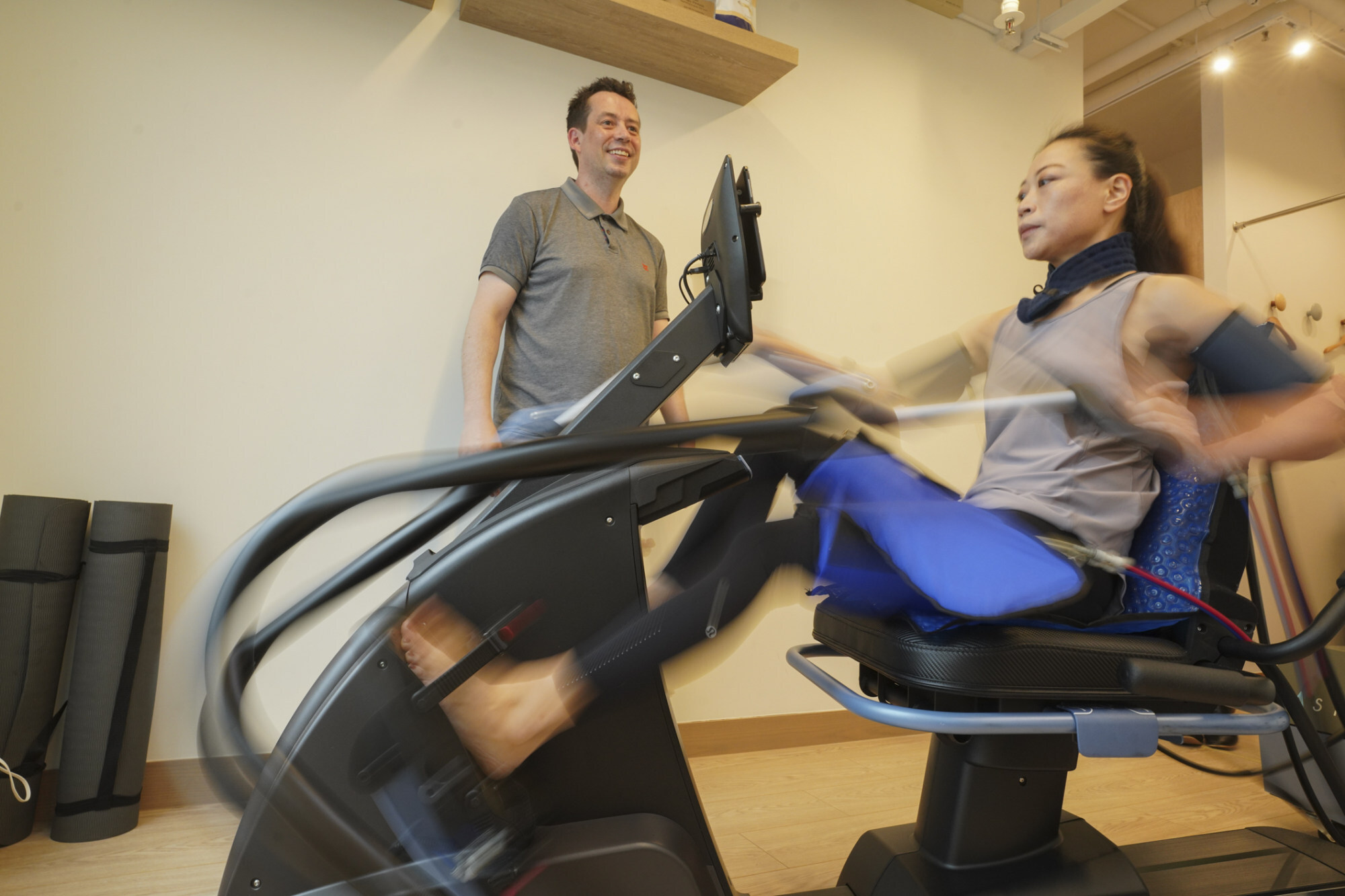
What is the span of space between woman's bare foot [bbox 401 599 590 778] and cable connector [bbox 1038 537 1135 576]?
2.04 feet

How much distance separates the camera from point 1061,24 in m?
2.87

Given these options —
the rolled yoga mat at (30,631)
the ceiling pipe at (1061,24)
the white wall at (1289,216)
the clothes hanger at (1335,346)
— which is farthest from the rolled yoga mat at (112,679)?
the clothes hanger at (1335,346)

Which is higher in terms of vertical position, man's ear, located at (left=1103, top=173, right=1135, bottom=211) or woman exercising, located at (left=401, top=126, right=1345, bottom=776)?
man's ear, located at (left=1103, top=173, right=1135, bottom=211)

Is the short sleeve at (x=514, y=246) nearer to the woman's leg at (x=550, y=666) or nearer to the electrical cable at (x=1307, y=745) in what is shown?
the woman's leg at (x=550, y=666)

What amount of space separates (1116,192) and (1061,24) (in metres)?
2.06

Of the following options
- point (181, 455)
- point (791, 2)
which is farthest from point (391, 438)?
point (791, 2)

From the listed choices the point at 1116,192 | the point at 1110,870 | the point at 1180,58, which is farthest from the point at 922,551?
the point at 1180,58

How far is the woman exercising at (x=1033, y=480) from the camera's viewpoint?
92 cm

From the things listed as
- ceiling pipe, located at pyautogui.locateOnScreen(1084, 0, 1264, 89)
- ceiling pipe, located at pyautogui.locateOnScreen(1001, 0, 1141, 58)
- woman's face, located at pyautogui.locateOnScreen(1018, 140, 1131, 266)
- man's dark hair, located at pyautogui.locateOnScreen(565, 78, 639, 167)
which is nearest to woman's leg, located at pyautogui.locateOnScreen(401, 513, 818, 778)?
woman's face, located at pyautogui.locateOnScreen(1018, 140, 1131, 266)

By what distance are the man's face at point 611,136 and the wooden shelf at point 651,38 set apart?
11.3 inches

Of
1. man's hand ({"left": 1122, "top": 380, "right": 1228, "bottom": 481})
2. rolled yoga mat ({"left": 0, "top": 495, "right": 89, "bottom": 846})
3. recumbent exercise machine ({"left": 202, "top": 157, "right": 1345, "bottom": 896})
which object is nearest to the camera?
recumbent exercise machine ({"left": 202, "top": 157, "right": 1345, "bottom": 896})

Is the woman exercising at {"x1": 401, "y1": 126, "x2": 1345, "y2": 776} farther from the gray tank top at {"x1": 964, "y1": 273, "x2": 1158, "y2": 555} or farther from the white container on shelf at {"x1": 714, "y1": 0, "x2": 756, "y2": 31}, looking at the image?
the white container on shelf at {"x1": 714, "y1": 0, "x2": 756, "y2": 31}

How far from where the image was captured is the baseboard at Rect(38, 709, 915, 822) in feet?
5.80

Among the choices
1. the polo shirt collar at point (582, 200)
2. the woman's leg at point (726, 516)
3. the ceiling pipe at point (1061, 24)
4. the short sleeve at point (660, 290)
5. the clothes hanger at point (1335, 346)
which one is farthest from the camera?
the clothes hanger at point (1335, 346)
